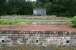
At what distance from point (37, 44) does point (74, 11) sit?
50.8 feet

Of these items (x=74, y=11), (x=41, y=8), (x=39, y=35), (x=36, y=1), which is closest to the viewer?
(x=39, y=35)

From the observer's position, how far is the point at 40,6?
97.8 feet

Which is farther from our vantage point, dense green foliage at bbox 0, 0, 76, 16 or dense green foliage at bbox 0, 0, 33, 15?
dense green foliage at bbox 0, 0, 33, 15

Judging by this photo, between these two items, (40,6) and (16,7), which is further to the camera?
(40,6)

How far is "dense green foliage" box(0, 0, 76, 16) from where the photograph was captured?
26375 millimetres

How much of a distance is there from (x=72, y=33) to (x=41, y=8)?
17.6 metres

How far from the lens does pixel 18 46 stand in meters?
11.4

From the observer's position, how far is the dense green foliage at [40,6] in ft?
86.5

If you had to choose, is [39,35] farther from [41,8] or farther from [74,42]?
[41,8]

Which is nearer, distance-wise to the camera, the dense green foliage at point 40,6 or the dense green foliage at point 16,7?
the dense green foliage at point 40,6

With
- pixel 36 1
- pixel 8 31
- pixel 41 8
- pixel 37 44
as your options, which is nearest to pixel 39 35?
pixel 37 44

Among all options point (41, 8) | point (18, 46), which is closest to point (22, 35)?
point (18, 46)

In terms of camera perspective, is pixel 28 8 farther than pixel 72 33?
Yes

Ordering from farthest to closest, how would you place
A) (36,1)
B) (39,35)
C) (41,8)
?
(36,1)
(41,8)
(39,35)
